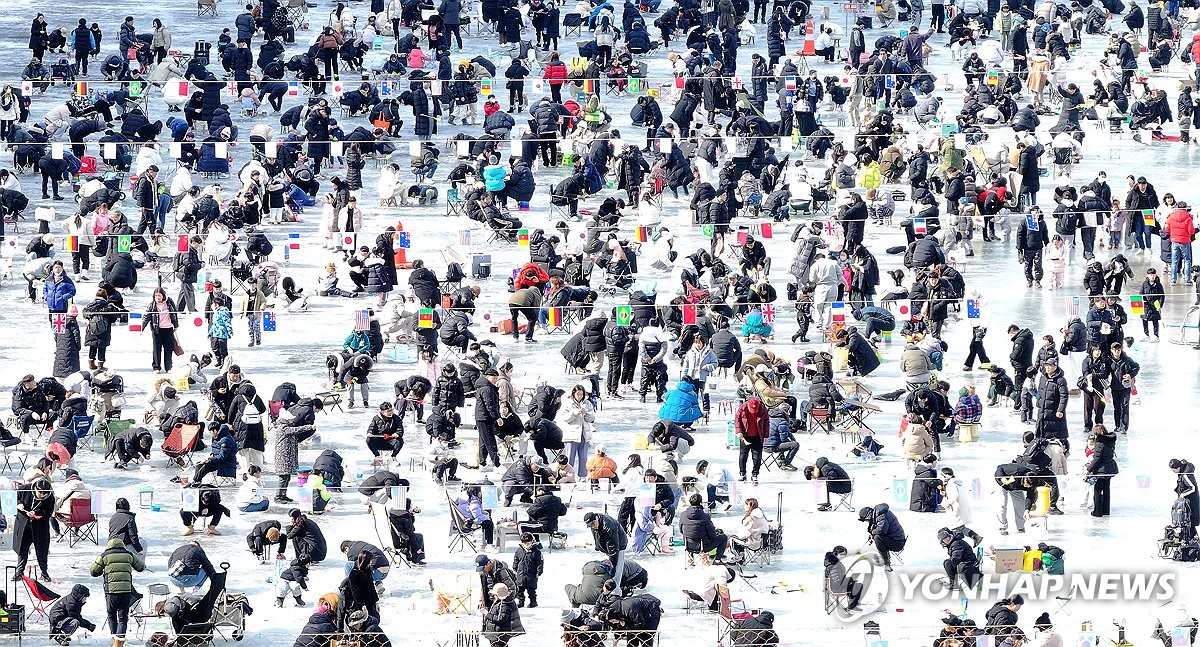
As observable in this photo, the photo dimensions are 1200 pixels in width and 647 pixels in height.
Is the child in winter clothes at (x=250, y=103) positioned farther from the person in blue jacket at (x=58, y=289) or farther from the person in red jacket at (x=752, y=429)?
the person in red jacket at (x=752, y=429)

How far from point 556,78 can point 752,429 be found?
20.2 meters

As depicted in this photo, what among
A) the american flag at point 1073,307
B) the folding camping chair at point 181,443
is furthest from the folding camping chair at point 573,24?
the folding camping chair at point 181,443

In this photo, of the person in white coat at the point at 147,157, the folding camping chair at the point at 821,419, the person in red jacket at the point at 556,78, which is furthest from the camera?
the person in red jacket at the point at 556,78

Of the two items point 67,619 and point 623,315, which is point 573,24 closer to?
point 623,315

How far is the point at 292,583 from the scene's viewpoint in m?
26.8

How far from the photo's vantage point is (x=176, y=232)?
4031 cm

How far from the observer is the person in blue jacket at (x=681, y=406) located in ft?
103

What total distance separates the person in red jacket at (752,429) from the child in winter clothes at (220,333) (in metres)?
7.97

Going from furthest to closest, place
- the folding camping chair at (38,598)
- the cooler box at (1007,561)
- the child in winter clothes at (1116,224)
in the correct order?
the child in winter clothes at (1116,224)
the cooler box at (1007,561)
the folding camping chair at (38,598)

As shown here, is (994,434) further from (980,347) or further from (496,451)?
(496,451)

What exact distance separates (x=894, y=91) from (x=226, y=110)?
43.6ft

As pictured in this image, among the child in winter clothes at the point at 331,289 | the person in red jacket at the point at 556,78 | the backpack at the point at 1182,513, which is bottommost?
the backpack at the point at 1182,513

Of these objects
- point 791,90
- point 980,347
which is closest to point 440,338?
point 980,347

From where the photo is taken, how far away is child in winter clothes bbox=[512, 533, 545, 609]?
2664 cm
